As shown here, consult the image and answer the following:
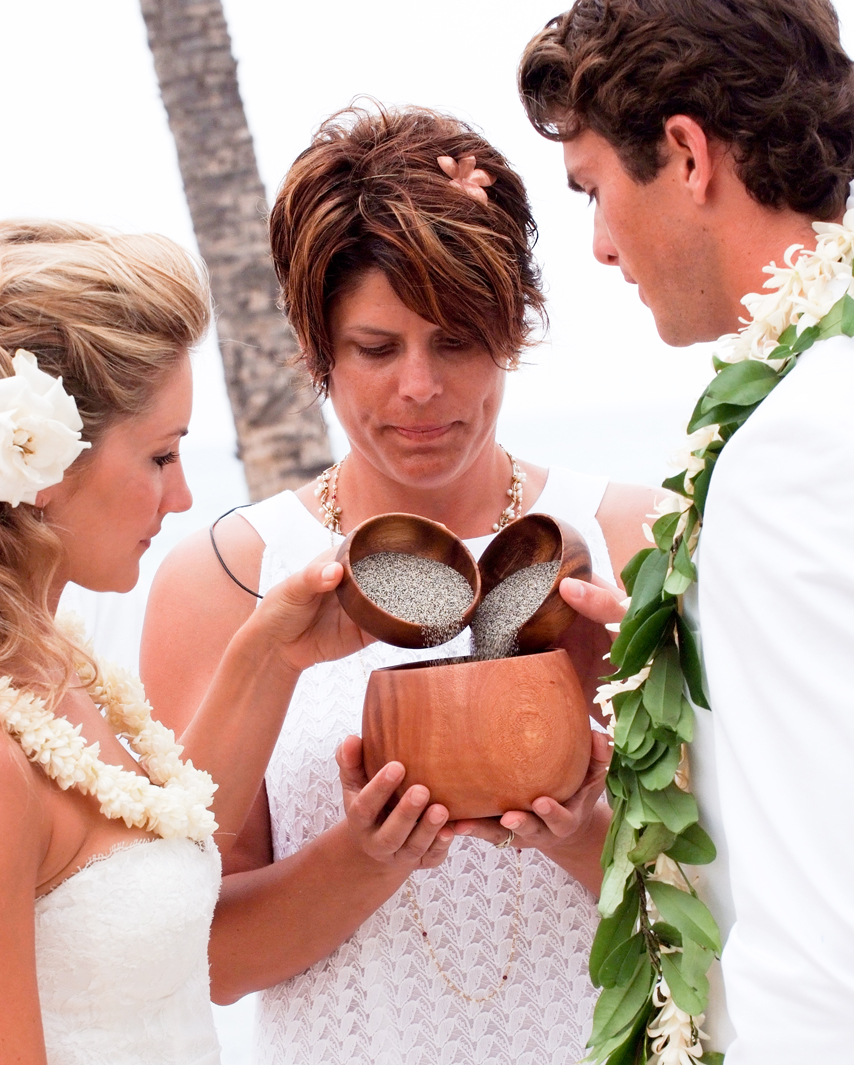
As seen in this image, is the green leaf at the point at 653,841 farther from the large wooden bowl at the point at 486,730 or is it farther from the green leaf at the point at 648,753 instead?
the large wooden bowl at the point at 486,730

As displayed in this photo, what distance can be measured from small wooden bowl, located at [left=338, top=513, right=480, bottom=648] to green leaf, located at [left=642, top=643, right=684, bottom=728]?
40 centimetres

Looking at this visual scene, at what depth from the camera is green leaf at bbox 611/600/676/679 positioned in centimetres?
161

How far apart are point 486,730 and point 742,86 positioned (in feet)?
3.28

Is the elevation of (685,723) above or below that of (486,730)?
above

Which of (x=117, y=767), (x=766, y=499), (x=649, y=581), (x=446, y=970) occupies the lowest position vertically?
(x=446, y=970)

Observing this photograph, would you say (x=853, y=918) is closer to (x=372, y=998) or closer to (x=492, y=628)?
(x=492, y=628)

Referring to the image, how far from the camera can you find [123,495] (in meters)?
1.87

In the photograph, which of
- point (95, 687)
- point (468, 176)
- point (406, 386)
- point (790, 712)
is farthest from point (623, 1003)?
point (468, 176)

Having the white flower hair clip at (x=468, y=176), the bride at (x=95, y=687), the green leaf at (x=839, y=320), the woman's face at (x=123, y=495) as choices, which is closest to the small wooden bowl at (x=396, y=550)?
the bride at (x=95, y=687)

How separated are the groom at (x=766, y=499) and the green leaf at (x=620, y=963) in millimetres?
145

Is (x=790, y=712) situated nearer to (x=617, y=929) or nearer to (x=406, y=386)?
(x=617, y=929)

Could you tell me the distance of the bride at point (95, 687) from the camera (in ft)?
5.32

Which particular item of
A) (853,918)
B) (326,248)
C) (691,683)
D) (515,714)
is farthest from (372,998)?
(326,248)

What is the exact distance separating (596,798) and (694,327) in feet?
2.50
